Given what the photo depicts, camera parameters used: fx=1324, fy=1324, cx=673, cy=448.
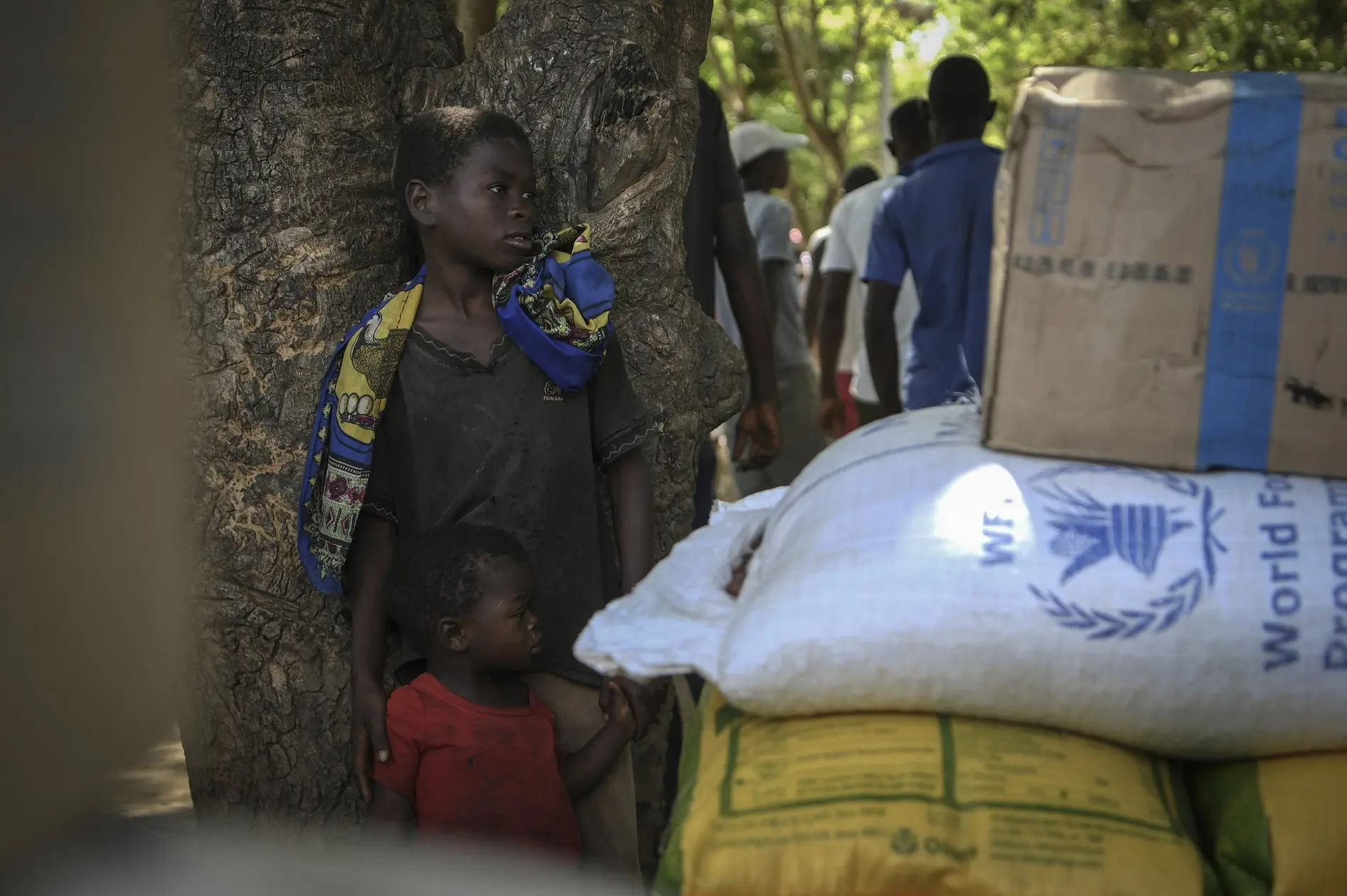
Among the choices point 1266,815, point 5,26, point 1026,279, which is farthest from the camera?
point 1026,279

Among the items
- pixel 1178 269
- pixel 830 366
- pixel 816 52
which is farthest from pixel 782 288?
pixel 816 52

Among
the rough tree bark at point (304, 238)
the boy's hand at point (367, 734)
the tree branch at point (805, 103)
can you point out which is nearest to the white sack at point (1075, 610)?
the boy's hand at point (367, 734)

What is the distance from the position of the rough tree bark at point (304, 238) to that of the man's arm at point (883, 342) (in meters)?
1.89

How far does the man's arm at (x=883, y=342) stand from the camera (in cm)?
452

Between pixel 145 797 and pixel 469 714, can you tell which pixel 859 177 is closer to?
pixel 469 714

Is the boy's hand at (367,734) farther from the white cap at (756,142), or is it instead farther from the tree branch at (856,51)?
the tree branch at (856,51)

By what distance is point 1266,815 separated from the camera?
1601mm

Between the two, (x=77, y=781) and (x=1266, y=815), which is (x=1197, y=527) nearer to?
(x=1266, y=815)

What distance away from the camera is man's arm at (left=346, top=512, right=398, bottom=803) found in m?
2.40

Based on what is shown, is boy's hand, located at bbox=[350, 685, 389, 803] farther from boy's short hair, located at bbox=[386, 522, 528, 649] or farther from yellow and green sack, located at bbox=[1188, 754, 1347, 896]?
yellow and green sack, located at bbox=[1188, 754, 1347, 896]

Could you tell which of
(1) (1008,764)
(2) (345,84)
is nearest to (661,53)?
(2) (345,84)

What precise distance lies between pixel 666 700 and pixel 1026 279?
155 centimetres

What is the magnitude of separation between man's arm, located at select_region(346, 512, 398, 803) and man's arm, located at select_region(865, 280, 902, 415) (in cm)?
250

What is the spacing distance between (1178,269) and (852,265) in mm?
4246
